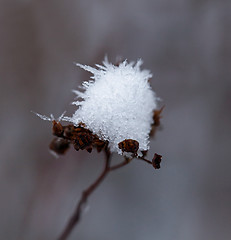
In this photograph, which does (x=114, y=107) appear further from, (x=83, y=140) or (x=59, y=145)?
(x=59, y=145)

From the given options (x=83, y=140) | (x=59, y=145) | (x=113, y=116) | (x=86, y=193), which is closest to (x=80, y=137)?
Answer: (x=83, y=140)

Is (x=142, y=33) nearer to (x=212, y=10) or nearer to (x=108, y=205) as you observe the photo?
(x=212, y=10)

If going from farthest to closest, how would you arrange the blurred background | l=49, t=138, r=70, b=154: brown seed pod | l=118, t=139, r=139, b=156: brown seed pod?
the blurred background → l=49, t=138, r=70, b=154: brown seed pod → l=118, t=139, r=139, b=156: brown seed pod

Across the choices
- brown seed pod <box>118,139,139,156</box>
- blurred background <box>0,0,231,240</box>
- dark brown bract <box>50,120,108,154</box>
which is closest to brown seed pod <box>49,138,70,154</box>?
dark brown bract <box>50,120,108,154</box>

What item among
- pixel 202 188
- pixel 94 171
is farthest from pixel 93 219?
pixel 202 188

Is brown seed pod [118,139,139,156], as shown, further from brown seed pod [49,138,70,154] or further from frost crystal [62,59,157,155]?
brown seed pod [49,138,70,154]
